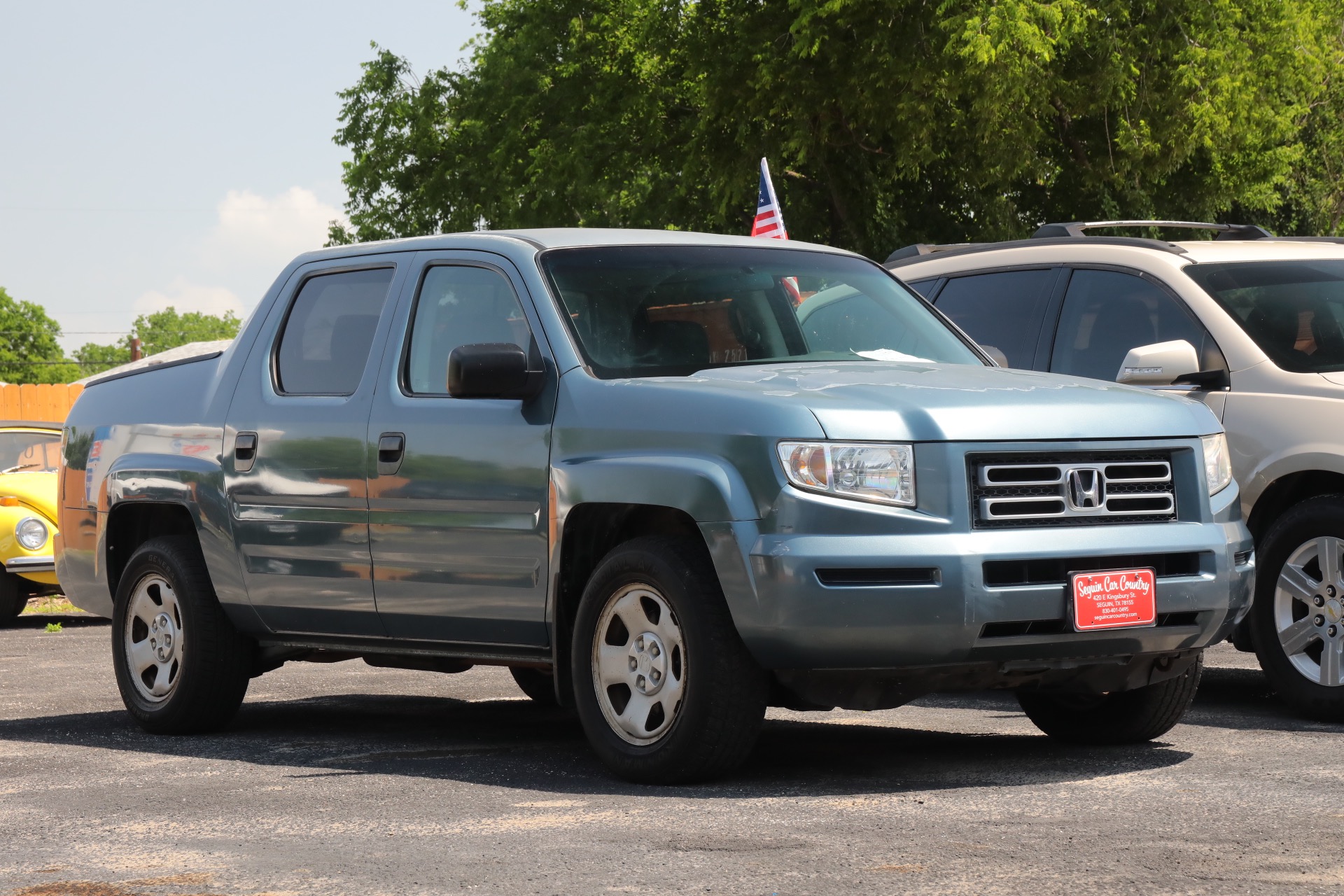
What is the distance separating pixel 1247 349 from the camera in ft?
26.4

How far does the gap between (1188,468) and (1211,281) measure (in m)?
2.37

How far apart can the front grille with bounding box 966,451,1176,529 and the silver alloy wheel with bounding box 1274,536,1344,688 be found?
1.65m

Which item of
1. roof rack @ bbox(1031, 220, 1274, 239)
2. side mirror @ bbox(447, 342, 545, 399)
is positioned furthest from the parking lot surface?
roof rack @ bbox(1031, 220, 1274, 239)

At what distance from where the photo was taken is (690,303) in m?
6.85

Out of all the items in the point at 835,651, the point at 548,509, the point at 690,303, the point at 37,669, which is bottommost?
the point at 37,669

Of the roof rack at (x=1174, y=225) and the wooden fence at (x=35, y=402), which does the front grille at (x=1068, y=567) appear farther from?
the wooden fence at (x=35, y=402)

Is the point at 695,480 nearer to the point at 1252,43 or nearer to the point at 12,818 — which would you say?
the point at 12,818

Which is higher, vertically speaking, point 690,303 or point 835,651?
→ point 690,303

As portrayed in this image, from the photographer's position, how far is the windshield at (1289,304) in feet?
26.3

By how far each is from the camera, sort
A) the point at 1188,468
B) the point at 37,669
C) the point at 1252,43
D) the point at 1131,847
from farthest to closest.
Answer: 1. the point at 1252,43
2. the point at 37,669
3. the point at 1188,468
4. the point at 1131,847

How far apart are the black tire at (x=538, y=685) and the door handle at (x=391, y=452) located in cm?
194

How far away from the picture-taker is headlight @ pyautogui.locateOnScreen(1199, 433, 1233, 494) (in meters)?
6.37

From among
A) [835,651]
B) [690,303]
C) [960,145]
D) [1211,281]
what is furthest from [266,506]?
[960,145]

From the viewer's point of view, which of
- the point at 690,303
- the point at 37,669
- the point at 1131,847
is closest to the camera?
the point at 1131,847
